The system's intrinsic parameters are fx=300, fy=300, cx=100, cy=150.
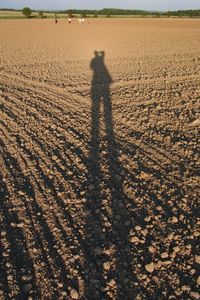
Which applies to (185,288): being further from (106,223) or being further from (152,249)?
(106,223)

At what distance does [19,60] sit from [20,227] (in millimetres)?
13971

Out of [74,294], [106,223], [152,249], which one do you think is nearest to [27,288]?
[74,294]

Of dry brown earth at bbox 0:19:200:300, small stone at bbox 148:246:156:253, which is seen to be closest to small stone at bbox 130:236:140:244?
dry brown earth at bbox 0:19:200:300

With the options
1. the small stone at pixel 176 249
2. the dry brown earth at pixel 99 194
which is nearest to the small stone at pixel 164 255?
the dry brown earth at pixel 99 194

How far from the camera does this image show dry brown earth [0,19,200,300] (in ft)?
11.3

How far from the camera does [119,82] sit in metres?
11.0

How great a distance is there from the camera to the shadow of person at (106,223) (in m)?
3.41

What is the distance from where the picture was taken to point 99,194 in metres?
4.79

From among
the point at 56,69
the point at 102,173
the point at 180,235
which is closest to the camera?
the point at 180,235

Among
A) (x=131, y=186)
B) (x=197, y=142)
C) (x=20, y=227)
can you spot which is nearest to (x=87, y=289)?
(x=20, y=227)

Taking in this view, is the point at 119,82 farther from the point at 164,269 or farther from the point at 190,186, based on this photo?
the point at 164,269

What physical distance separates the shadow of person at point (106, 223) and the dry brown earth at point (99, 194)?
14 mm

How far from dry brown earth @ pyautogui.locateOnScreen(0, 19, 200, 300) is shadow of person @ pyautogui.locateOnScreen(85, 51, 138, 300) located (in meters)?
0.01

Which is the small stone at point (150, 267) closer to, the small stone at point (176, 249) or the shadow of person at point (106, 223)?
the shadow of person at point (106, 223)
